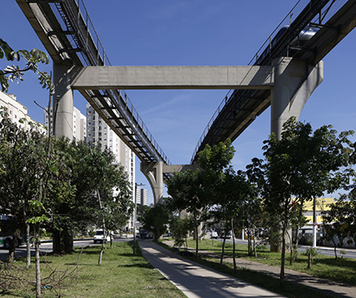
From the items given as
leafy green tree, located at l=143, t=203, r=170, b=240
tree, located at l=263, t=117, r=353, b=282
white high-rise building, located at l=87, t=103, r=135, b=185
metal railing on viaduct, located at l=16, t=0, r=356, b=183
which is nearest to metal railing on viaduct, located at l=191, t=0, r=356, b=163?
metal railing on viaduct, located at l=16, t=0, r=356, b=183

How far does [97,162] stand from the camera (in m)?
17.2

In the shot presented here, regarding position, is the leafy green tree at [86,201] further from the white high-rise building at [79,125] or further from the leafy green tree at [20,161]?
the white high-rise building at [79,125]

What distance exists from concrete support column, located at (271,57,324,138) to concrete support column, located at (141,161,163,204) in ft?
116

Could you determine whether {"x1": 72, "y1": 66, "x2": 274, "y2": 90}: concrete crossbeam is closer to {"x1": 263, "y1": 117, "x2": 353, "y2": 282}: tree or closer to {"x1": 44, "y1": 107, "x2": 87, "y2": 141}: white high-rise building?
{"x1": 263, "y1": 117, "x2": 353, "y2": 282}: tree

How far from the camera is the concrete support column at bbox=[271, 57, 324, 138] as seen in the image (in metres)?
23.6

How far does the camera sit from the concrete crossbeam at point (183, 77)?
24094 millimetres

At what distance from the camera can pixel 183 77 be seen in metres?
24.5

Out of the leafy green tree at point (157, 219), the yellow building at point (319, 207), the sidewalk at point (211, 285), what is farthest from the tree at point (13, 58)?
the leafy green tree at point (157, 219)

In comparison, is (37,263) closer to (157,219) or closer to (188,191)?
(188,191)

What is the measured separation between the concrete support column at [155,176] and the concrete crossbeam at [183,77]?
33.8 metres

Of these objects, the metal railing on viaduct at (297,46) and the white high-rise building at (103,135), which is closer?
the metal railing on viaduct at (297,46)

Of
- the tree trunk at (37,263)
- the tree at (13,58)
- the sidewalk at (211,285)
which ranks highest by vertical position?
the tree at (13,58)

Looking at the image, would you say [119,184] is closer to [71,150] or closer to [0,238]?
[71,150]

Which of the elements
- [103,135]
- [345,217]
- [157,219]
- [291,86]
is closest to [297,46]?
[291,86]
